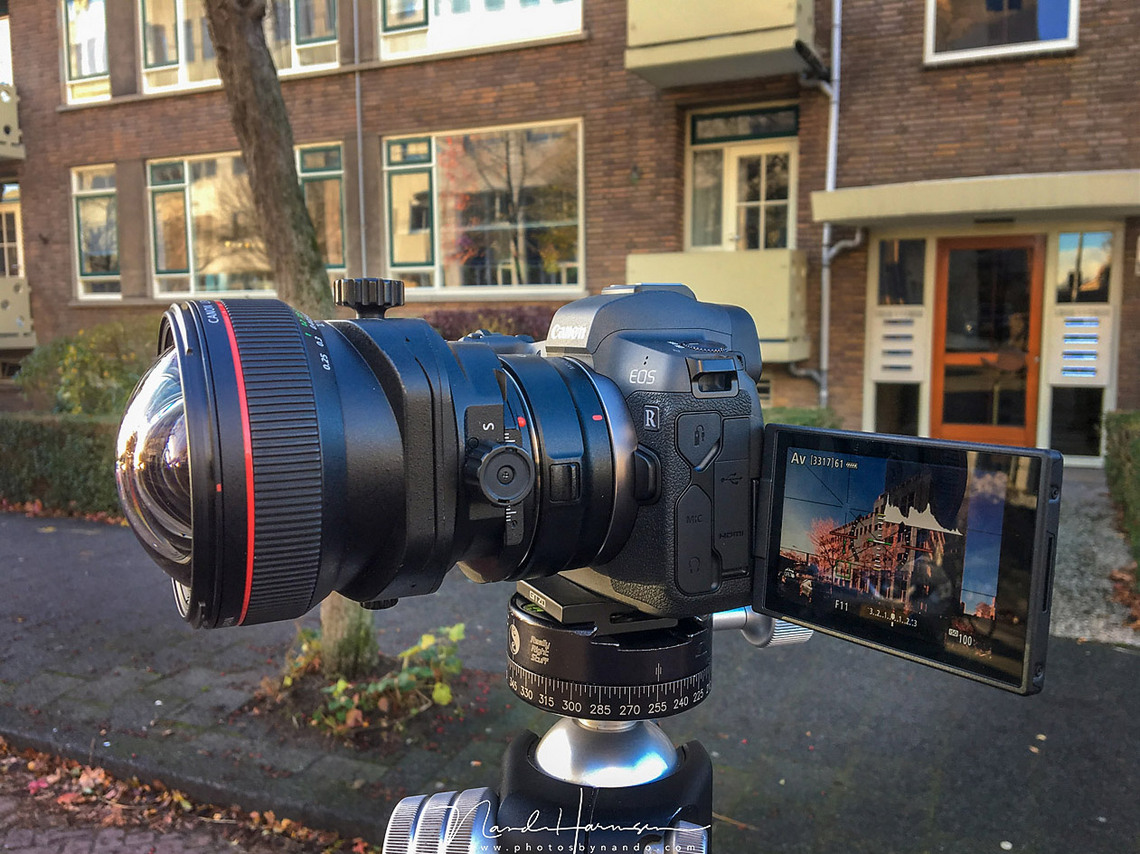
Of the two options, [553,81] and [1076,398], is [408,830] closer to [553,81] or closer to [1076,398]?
[1076,398]

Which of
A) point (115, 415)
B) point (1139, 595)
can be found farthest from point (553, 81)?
point (1139, 595)

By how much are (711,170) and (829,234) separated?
177cm

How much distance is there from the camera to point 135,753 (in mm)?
3793

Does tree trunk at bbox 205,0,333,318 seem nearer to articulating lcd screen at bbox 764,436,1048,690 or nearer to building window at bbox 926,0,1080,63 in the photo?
articulating lcd screen at bbox 764,436,1048,690

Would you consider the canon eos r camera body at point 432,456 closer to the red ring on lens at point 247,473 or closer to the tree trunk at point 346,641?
the red ring on lens at point 247,473

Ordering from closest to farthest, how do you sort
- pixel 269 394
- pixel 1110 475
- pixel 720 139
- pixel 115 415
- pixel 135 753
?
1. pixel 269 394
2. pixel 135 753
3. pixel 1110 475
4. pixel 115 415
5. pixel 720 139

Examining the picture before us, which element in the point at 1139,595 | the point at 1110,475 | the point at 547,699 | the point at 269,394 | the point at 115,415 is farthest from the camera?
the point at 115,415

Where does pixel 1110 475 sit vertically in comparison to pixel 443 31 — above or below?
below

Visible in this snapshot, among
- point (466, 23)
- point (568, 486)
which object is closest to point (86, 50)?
point (466, 23)

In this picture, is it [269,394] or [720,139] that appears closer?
[269,394]

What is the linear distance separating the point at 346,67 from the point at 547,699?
502 inches

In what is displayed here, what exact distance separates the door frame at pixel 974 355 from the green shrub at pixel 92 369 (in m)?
8.13

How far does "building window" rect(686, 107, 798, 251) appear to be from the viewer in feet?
35.2

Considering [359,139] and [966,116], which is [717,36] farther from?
[359,139]
